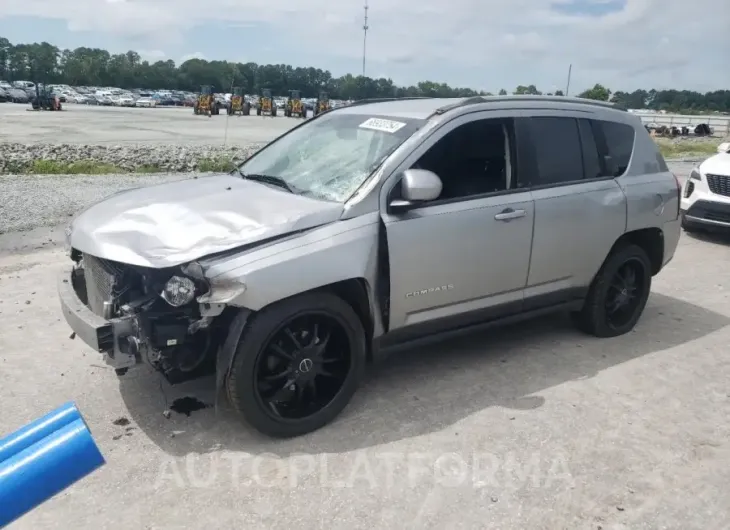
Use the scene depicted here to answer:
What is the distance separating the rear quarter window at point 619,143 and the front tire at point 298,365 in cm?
276

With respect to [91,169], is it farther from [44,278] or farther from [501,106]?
[501,106]

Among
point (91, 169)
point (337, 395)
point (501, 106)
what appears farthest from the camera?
point (91, 169)

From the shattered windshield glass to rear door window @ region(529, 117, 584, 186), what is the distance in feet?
3.33

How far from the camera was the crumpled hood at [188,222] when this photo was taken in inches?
133

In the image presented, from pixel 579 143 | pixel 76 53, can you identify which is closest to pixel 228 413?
pixel 579 143

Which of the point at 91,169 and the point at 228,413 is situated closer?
the point at 228,413

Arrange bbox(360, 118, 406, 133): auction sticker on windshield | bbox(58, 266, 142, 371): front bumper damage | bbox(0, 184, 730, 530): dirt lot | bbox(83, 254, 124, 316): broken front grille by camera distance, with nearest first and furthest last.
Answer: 1. bbox(0, 184, 730, 530): dirt lot
2. bbox(58, 266, 142, 371): front bumper damage
3. bbox(83, 254, 124, 316): broken front grille
4. bbox(360, 118, 406, 133): auction sticker on windshield

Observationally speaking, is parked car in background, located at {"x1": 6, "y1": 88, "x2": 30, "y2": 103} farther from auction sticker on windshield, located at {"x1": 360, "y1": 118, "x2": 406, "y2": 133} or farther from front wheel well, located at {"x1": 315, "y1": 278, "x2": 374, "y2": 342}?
front wheel well, located at {"x1": 315, "y1": 278, "x2": 374, "y2": 342}

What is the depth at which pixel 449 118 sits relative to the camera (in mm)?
4207

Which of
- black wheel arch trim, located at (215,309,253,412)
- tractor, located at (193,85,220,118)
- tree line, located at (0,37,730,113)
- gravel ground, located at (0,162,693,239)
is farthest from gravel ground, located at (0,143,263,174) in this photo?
tree line, located at (0,37,730,113)

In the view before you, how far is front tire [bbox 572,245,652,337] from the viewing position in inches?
204

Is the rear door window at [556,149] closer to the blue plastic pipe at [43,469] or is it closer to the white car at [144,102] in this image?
the blue plastic pipe at [43,469]

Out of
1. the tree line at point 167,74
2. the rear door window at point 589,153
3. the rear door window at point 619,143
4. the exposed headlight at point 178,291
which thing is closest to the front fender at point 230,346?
the exposed headlight at point 178,291

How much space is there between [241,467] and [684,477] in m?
2.34
